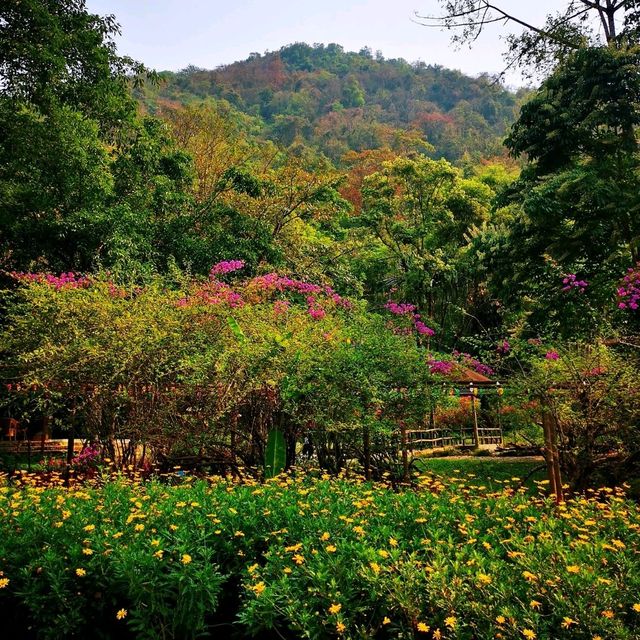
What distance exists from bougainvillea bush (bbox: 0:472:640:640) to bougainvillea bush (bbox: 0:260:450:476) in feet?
9.79

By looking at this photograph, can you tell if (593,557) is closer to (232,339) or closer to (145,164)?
(232,339)

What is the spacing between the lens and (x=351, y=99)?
67.2m

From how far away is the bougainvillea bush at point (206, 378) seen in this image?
689 cm

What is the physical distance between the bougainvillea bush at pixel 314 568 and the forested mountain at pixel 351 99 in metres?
31.8

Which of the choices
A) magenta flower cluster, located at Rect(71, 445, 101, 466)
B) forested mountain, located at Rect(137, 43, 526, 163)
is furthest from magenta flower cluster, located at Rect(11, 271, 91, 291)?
forested mountain, located at Rect(137, 43, 526, 163)

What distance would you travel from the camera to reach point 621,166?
966 cm

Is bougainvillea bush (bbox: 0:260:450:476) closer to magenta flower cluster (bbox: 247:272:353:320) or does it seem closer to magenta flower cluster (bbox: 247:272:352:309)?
magenta flower cluster (bbox: 247:272:353:320)

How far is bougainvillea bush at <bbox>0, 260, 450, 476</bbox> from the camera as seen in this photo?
6.89 m

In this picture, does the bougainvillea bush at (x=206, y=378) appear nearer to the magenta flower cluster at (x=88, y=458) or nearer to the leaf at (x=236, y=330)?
the leaf at (x=236, y=330)

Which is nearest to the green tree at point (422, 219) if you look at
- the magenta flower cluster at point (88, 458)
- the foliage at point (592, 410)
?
the foliage at point (592, 410)

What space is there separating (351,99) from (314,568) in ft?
229

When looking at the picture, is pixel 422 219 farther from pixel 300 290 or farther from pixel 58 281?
pixel 58 281

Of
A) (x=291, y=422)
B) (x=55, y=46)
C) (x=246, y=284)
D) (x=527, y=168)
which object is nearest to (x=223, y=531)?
(x=291, y=422)

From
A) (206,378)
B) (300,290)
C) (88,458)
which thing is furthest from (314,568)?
(300,290)
